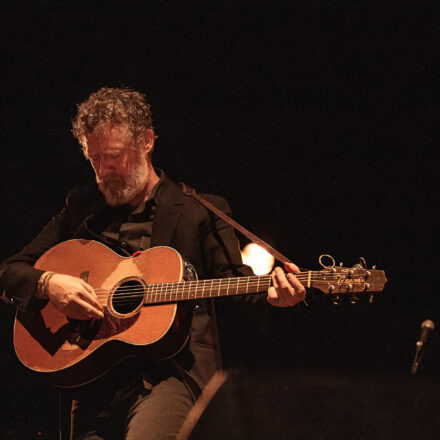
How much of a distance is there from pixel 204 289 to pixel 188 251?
315mm

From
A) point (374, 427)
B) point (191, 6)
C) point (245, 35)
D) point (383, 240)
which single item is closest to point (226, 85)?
point (245, 35)

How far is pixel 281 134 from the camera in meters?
2.74

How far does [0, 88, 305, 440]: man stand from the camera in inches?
74.5

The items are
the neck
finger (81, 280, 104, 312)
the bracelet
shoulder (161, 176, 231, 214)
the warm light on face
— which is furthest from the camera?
the warm light on face

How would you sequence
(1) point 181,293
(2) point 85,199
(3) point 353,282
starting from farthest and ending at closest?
(2) point 85,199 → (1) point 181,293 → (3) point 353,282

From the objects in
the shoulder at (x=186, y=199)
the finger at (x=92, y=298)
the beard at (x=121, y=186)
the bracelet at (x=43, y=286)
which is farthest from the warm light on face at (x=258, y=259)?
the bracelet at (x=43, y=286)

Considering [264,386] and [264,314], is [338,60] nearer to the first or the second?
[264,314]

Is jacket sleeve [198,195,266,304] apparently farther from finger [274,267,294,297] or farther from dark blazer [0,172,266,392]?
finger [274,267,294,297]

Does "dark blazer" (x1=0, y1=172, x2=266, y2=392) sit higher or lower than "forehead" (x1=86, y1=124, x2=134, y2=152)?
lower

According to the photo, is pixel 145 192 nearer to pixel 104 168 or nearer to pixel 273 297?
pixel 104 168

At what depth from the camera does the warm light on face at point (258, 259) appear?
8.95ft

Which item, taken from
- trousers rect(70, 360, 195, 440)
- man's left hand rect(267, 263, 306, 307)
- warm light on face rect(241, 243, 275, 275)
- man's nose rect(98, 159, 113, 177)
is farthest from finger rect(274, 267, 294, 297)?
man's nose rect(98, 159, 113, 177)

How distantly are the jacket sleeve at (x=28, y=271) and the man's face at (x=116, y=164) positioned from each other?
0.35 meters

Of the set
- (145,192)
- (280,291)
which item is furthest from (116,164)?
(280,291)
